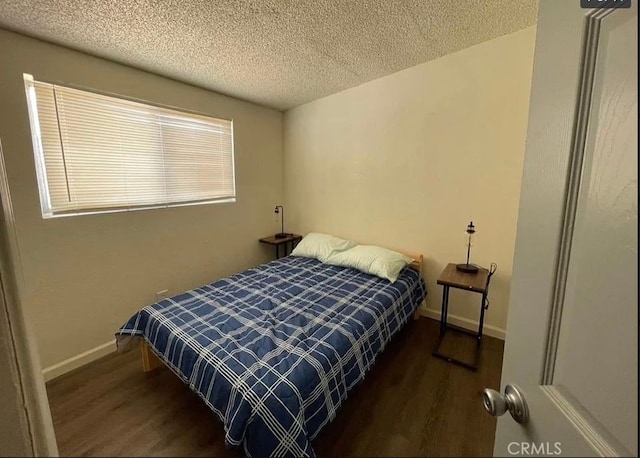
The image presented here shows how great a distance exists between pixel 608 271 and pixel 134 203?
2.60 m

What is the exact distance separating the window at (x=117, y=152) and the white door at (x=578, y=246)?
96.7 inches

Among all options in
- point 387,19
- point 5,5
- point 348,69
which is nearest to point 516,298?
point 387,19

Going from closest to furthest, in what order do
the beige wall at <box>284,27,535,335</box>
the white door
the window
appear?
Answer: the white door
the window
the beige wall at <box>284,27,535,335</box>

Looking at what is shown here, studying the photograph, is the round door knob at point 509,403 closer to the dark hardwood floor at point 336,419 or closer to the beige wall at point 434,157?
the dark hardwood floor at point 336,419

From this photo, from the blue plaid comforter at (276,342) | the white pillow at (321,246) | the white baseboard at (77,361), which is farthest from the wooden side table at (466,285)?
the white baseboard at (77,361)

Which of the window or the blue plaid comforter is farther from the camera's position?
the window

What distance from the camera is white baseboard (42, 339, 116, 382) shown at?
5.87 ft

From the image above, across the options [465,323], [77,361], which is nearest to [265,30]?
[77,361]

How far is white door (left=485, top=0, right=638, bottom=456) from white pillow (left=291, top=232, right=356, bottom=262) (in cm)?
215

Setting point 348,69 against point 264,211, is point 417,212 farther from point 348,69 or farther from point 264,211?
point 264,211

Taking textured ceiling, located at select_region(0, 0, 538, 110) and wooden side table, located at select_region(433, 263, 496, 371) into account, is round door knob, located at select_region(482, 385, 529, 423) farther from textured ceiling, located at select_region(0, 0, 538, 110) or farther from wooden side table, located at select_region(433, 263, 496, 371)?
textured ceiling, located at select_region(0, 0, 538, 110)

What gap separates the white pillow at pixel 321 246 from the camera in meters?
2.72

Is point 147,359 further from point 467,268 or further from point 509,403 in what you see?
point 467,268

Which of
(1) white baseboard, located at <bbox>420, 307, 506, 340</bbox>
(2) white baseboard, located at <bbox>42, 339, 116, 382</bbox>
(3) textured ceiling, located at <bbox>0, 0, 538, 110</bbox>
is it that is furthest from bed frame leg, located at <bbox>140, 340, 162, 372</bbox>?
(1) white baseboard, located at <bbox>420, 307, 506, 340</bbox>
